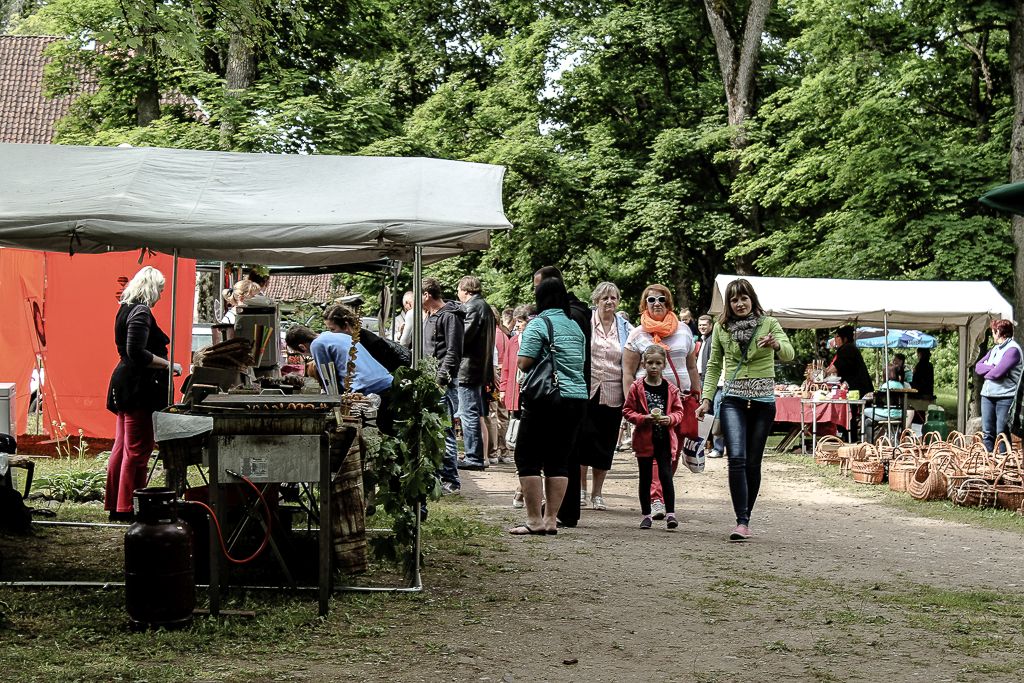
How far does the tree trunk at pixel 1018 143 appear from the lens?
17.0 meters

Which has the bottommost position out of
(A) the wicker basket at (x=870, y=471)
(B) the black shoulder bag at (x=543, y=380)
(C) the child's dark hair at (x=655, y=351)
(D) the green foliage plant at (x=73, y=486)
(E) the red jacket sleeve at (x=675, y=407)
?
(D) the green foliage plant at (x=73, y=486)

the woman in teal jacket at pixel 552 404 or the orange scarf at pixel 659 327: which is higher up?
the orange scarf at pixel 659 327

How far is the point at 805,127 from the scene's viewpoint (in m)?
22.1

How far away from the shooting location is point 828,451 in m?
16.3

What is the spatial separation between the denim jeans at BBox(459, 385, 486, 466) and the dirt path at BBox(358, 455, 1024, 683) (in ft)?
8.16

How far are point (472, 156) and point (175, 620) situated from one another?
21.5 metres

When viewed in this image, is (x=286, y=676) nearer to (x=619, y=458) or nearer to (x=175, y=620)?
(x=175, y=620)

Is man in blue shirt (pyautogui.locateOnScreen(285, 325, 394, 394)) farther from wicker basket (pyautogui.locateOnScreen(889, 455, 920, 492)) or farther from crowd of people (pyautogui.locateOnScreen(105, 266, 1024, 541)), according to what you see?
wicker basket (pyautogui.locateOnScreen(889, 455, 920, 492))

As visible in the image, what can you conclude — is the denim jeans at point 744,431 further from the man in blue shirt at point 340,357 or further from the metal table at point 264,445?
the metal table at point 264,445

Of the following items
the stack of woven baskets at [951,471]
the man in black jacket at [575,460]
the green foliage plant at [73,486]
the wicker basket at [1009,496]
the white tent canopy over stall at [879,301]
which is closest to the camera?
the man in black jacket at [575,460]

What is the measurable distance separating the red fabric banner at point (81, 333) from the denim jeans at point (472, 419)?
11.3 ft

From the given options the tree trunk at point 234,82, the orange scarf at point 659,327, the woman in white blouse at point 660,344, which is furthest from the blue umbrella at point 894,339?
the orange scarf at point 659,327

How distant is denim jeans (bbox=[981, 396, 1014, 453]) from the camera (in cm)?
1320

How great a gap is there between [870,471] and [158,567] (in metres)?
9.66
